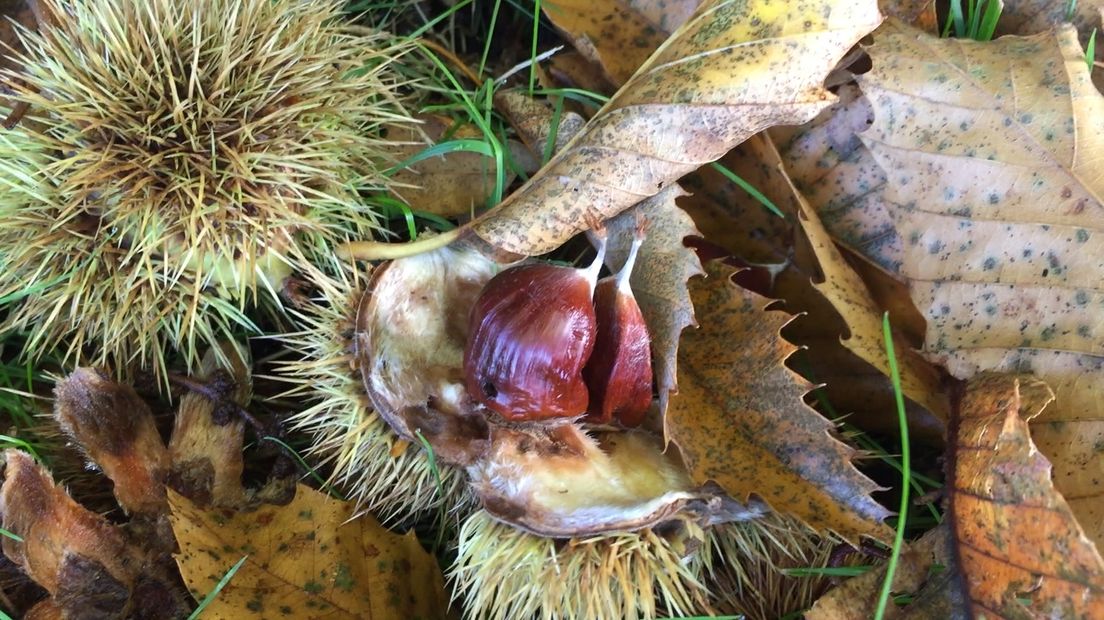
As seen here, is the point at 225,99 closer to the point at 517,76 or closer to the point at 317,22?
the point at 317,22

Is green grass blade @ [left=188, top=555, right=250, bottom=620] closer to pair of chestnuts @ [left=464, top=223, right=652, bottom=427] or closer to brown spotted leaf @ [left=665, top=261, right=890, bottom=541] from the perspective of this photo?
pair of chestnuts @ [left=464, top=223, right=652, bottom=427]

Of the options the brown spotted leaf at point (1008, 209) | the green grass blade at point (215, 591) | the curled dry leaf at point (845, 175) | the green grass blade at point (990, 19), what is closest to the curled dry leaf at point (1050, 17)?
the green grass blade at point (990, 19)

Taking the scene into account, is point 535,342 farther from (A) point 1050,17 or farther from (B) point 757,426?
(A) point 1050,17

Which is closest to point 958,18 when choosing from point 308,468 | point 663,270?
point 663,270

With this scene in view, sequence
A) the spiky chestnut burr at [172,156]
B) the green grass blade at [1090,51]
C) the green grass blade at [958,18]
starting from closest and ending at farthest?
1. the spiky chestnut burr at [172,156]
2. the green grass blade at [1090,51]
3. the green grass blade at [958,18]

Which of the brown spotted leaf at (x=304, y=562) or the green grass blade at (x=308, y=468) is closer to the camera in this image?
the brown spotted leaf at (x=304, y=562)

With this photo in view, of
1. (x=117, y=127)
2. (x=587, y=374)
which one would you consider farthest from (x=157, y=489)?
(x=587, y=374)

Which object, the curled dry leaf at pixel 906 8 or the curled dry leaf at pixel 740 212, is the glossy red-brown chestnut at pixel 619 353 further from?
the curled dry leaf at pixel 906 8
